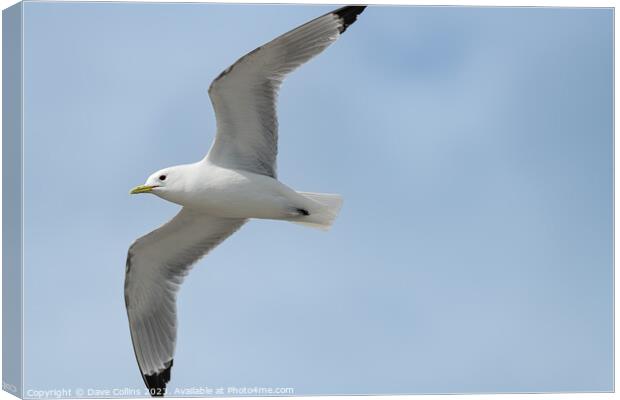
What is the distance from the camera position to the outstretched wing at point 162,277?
6824 millimetres

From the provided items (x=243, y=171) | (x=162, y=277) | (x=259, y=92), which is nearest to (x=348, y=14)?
(x=259, y=92)

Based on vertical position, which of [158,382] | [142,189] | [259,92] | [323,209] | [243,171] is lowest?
[158,382]

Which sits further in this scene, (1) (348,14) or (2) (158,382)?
(2) (158,382)

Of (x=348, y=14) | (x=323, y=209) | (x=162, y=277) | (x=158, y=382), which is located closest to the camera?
(x=348, y=14)

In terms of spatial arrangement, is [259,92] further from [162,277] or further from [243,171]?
[162,277]

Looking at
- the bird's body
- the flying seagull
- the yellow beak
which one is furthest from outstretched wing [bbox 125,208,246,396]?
the yellow beak

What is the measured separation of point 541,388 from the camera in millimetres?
6137

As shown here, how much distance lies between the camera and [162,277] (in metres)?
6.95

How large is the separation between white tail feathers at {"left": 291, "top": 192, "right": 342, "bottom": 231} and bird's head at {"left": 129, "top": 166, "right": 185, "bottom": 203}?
73cm

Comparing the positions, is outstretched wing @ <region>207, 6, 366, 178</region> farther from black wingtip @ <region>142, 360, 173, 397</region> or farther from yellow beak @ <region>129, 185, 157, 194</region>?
black wingtip @ <region>142, 360, 173, 397</region>

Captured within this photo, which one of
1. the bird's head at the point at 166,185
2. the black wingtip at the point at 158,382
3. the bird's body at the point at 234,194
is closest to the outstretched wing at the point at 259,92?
the bird's body at the point at 234,194

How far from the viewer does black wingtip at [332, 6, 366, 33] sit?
20.0ft

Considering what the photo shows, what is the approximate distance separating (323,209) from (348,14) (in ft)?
3.81

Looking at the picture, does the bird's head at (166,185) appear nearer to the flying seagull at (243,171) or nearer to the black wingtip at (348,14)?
the flying seagull at (243,171)
